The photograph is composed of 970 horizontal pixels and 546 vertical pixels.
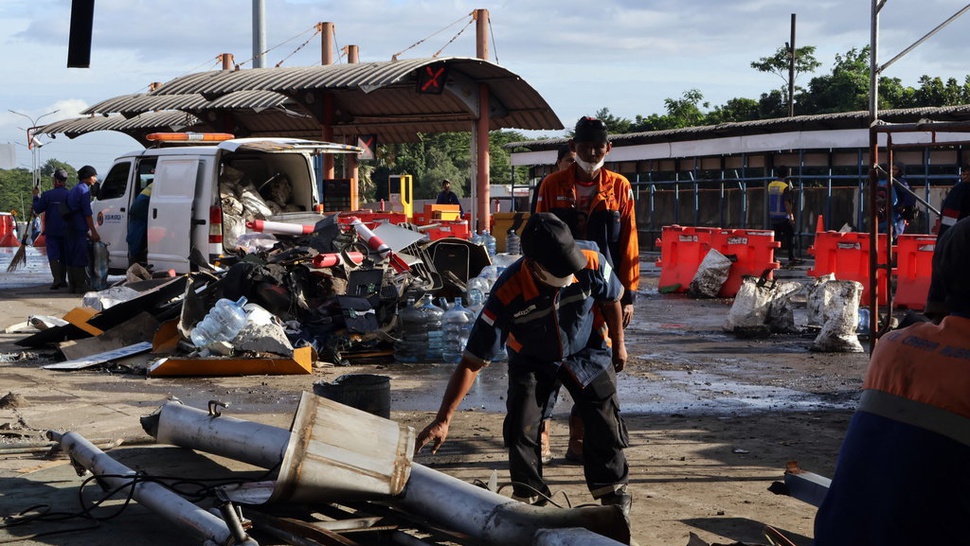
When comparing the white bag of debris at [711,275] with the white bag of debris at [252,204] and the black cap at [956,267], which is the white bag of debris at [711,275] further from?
the black cap at [956,267]

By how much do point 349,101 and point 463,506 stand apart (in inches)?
860

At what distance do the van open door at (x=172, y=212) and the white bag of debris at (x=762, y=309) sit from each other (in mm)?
6760

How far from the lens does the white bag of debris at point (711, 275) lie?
16.8 m

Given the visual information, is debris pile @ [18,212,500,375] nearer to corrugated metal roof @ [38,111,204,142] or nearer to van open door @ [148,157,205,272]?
van open door @ [148,157,205,272]

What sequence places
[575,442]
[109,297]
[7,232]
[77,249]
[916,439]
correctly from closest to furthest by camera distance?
[916,439] < [575,442] < [109,297] < [77,249] < [7,232]

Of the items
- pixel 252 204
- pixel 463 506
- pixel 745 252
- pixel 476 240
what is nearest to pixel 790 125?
pixel 745 252

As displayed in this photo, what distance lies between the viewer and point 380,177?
66.7m

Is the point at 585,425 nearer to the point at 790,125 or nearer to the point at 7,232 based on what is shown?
the point at 790,125

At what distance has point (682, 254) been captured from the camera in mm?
18297

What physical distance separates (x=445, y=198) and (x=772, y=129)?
26.8 ft

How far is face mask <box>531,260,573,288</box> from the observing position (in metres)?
4.96

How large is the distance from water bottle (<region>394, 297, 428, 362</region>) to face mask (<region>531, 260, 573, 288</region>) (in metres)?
5.99

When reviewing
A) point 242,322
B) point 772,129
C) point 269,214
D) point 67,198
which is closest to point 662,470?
point 242,322

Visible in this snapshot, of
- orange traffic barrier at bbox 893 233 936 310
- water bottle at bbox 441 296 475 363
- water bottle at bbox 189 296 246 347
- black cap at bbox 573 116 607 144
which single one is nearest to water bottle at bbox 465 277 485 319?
water bottle at bbox 441 296 475 363
